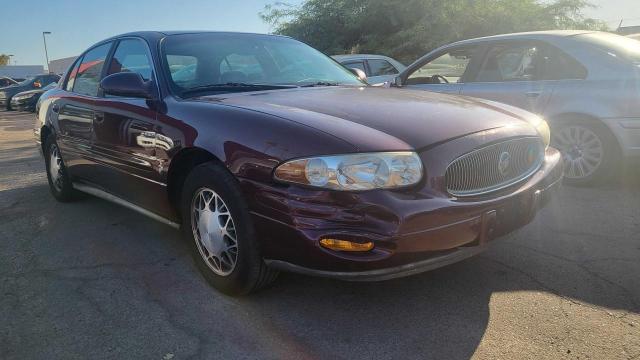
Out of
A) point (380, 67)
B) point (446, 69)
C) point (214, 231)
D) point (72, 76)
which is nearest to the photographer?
point (214, 231)

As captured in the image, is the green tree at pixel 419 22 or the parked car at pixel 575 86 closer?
the parked car at pixel 575 86

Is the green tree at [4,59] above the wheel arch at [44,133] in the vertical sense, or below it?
below

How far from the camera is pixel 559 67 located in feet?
16.7

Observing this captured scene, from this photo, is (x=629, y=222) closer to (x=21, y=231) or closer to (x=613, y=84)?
(x=613, y=84)

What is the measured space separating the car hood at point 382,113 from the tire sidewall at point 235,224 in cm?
42

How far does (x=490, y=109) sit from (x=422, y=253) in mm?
1215

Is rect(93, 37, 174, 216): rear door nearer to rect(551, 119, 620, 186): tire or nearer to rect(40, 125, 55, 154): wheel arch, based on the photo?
rect(40, 125, 55, 154): wheel arch

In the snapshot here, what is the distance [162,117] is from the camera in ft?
10.6

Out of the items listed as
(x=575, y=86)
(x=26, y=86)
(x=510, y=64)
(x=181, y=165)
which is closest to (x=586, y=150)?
(x=575, y=86)

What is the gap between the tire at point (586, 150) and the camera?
474cm

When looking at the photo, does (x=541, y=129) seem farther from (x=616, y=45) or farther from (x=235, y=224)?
(x=616, y=45)

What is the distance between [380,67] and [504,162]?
8.75m

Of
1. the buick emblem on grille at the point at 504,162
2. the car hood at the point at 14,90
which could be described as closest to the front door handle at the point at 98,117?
the buick emblem on grille at the point at 504,162

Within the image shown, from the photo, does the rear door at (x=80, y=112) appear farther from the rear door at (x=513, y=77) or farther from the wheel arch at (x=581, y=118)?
the wheel arch at (x=581, y=118)
